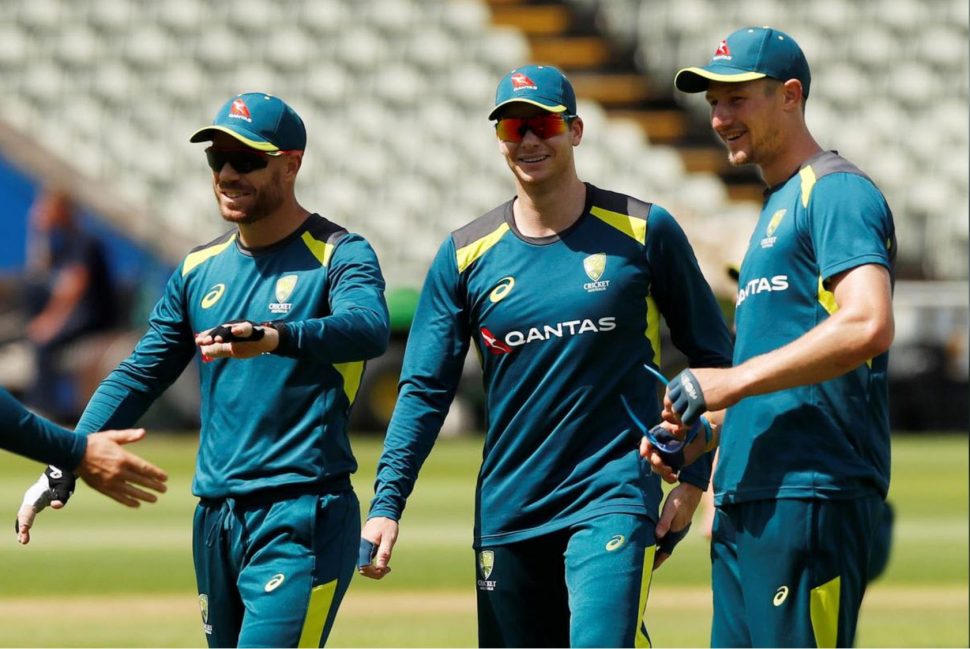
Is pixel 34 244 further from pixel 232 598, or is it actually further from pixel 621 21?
pixel 232 598

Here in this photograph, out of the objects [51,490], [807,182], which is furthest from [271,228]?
[807,182]

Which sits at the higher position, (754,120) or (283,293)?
(754,120)

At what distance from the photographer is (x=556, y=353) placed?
5.38 metres

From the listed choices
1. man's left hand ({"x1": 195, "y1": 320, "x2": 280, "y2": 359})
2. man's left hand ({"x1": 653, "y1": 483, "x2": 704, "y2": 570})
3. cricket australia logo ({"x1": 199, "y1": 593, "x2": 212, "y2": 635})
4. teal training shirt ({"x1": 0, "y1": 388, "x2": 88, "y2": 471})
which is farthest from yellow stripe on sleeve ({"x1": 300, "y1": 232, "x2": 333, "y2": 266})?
man's left hand ({"x1": 653, "y1": 483, "x2": 704, "y2": 570})

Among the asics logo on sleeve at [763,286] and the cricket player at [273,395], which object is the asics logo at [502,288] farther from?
the asics logo on sleeve at [763,286]

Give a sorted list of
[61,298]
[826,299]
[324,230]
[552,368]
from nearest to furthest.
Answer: [826,299], [552,368], [324,230], [61,298]

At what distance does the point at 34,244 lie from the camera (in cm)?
2209

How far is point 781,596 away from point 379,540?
3.81 ft

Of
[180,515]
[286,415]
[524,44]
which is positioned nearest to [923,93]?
[524,44]

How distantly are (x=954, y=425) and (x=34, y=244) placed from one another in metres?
11.5

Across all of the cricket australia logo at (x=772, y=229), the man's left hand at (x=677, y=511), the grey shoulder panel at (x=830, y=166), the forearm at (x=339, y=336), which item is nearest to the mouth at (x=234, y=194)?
the forearm at (x=339, y=336)

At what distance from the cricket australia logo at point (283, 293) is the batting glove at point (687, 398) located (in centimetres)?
154

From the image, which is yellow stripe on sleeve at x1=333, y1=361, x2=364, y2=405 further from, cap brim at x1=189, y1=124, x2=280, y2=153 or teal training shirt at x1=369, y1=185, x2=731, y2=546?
cap brim at x1=189, y1=124, x2=280, y2=153

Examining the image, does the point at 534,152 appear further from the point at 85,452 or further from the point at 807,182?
the point at 85,452
